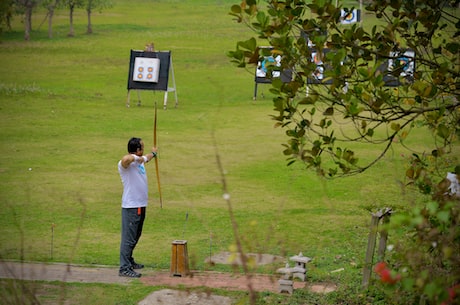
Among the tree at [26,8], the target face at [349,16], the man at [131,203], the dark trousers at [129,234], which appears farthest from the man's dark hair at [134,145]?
the tree at [26,8]

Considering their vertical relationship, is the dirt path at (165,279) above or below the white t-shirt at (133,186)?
below

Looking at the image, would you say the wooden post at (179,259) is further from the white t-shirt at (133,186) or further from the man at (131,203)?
the white t-shirt at (133,186)

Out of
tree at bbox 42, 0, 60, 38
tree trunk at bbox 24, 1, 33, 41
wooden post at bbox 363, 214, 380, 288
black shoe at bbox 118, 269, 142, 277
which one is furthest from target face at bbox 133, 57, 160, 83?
wooden post at bbox 363, 214, 380, 288

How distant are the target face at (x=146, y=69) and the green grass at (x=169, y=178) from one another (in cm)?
Answer: 75

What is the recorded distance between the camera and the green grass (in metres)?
10.4

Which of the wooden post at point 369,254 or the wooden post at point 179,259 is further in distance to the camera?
the wooden post at point 179,259

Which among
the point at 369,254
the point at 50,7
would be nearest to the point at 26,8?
the point at 50,7

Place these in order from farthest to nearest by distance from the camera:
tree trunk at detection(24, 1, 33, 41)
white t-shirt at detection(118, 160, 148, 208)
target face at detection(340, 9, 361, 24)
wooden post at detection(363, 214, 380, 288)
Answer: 1. tree trunk at detection(24, 1, 33, 41)
2. white t-shirt at detection(118, 160, 148, 208)
3. wooden post at detection(363, 214, 380, 288)
4. target face at detection(340, 9, 361, 24)

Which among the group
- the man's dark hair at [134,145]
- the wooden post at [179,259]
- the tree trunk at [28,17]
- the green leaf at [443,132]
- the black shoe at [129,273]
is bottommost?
the tree trunk at [28,17]

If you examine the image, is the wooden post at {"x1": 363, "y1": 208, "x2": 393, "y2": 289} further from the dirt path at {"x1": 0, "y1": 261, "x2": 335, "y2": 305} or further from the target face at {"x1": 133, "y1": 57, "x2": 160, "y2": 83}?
the target face at {"x1": 133, "y1": 57, "x2": 160, "y2": 83}

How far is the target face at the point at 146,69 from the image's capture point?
25.1 meters

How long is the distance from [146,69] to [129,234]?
54.0 feet

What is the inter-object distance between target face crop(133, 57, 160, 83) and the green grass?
0.75 m

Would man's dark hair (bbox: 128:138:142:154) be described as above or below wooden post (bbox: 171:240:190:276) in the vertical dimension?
above
